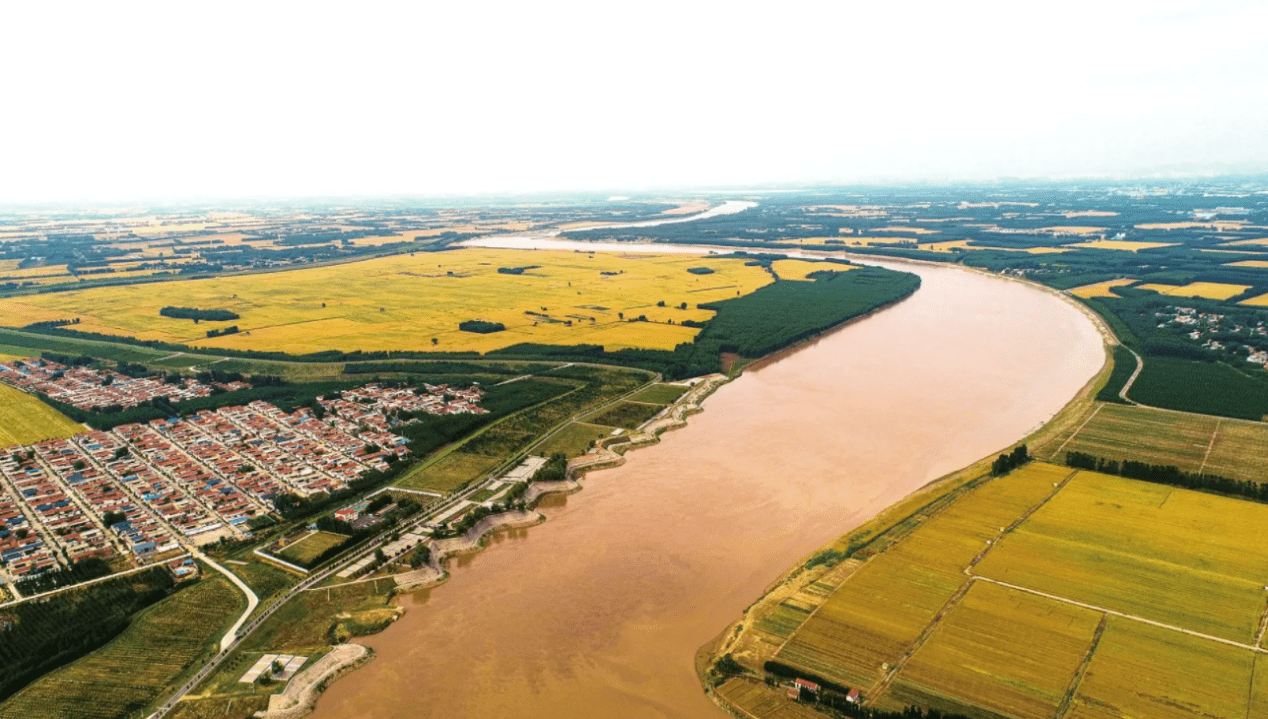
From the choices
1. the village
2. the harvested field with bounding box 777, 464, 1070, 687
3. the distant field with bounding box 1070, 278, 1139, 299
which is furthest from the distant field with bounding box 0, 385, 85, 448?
the distant field with bounding box 1070, 278, 1139, 299

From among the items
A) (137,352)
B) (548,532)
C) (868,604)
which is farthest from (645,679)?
(137,352)

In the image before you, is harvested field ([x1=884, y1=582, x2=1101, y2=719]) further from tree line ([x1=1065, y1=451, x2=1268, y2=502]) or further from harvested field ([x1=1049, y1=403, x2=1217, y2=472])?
harvested field ([x1=1049, y1=403, x2=1217, y2=472])

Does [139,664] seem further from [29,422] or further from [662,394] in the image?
[662,394]

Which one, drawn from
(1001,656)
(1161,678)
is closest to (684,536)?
(1001,656)

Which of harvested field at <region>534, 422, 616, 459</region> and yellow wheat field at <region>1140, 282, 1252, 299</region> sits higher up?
yellow wheat field at <region>1140, 282, 1252, 299</region>

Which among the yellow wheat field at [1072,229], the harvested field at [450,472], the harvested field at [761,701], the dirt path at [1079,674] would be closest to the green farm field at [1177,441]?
the dirt path at [1079,674]

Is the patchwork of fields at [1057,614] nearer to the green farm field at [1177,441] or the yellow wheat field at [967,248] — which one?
the green farm field at [1177,441]

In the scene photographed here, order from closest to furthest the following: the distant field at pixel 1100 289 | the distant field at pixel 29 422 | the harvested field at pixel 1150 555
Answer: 1. the harvested field at pixel 1150 555
2. the distant field at pixel 29 422
3. the distant field at pixel 1100 289
